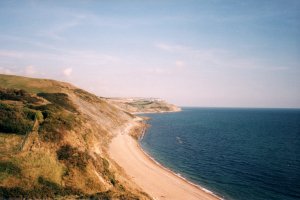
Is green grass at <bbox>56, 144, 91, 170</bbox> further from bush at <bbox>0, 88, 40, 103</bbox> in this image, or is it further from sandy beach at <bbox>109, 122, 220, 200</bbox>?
bush at <bbox>0, 88, 40, 103</bbox>

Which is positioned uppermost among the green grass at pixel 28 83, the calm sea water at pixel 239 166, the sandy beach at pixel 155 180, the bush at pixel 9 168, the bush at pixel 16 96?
the green grass at pixel 28 83

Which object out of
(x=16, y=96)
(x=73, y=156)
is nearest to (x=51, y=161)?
(x=73, y=156)

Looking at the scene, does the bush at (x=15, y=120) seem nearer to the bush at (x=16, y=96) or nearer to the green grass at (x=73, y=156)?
the green grass at (x=73, y=156)

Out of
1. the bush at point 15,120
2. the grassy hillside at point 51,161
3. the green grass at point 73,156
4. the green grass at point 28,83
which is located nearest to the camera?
the grassy hillside at point 51,161

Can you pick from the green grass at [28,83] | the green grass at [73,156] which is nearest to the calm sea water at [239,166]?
the green grass at [73,156]

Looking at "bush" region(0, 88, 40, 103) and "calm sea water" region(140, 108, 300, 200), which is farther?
"bush" region(0, 88, 40, 103)

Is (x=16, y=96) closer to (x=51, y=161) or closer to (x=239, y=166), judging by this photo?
(x=51, y=161)

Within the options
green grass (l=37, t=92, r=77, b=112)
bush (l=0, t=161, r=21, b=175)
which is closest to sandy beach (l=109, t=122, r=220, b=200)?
bush (l=0, t=161, r=21, b=175)

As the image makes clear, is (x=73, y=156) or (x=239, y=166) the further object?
(x=239, y=166)
